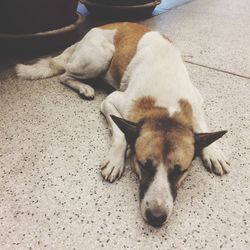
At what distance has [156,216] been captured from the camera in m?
1.10

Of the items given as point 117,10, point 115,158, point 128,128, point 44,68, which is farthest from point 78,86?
point 117,10

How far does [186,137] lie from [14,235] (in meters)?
0.70

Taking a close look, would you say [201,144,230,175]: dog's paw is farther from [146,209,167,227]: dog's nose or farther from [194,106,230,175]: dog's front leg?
[146,209,167,227]: dog's nose

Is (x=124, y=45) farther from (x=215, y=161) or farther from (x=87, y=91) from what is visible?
(x=215, y=161)

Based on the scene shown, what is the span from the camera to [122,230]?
1151mm

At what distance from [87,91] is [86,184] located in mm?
718

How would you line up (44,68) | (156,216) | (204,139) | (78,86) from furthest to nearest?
1. (44,68)
2. (78,86)
3. (204,139)
4. (156,216)

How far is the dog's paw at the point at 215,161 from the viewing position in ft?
4.62

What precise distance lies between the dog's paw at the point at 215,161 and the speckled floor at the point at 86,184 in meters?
0.03

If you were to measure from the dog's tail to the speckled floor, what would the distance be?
6cm

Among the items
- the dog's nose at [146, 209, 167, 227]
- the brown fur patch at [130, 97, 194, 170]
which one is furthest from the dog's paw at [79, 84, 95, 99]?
the dog's nose at [146, 209, 167, 227]

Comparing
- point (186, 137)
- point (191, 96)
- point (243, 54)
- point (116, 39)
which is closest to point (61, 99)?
point (116, 39)

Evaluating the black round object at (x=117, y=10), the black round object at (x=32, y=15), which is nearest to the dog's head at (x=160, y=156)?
the black round object at (x=32, y=15)

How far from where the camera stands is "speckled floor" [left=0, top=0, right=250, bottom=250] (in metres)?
1.13
